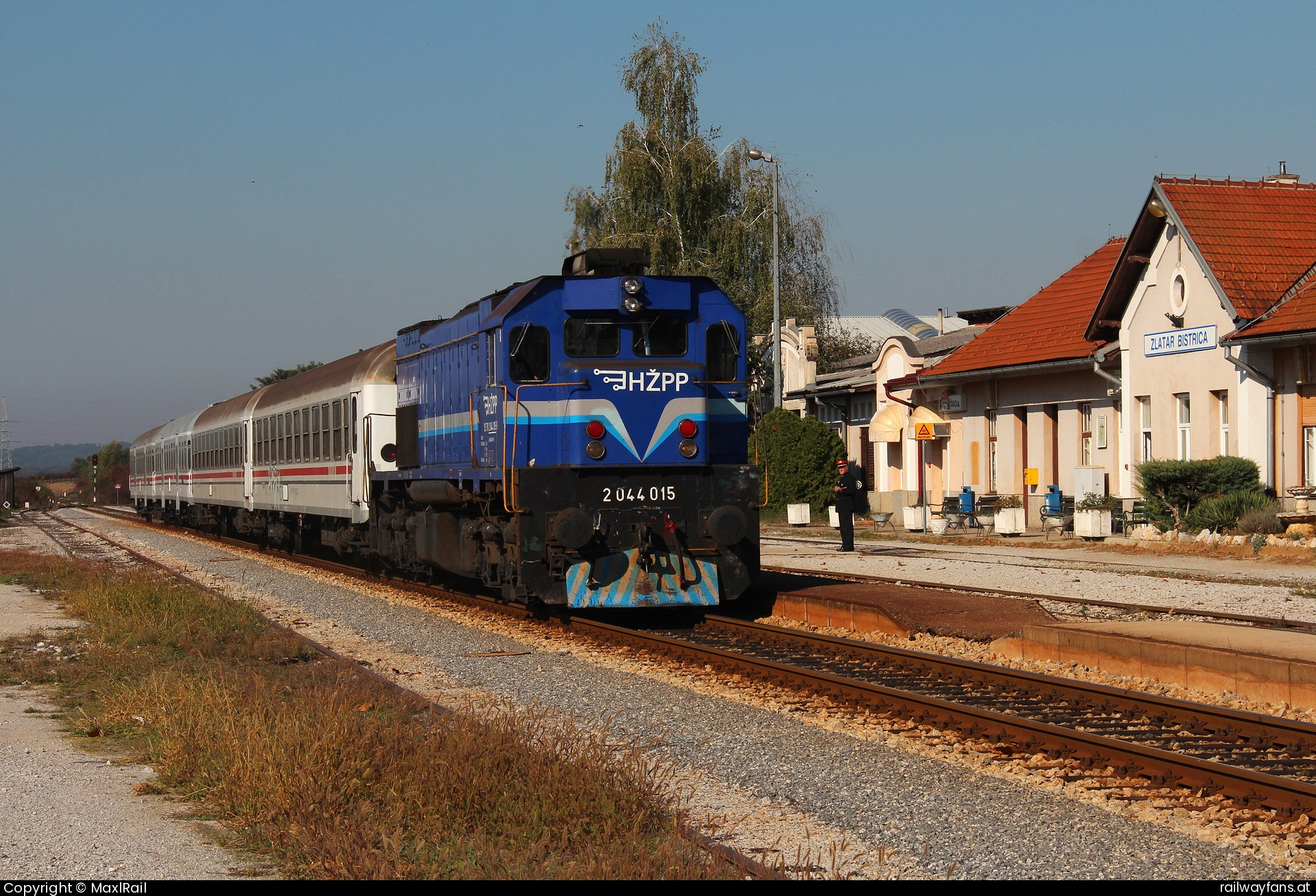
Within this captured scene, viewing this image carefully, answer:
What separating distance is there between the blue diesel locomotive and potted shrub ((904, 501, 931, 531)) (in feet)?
55.8

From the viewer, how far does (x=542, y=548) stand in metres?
13.0

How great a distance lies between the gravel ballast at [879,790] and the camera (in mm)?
5727

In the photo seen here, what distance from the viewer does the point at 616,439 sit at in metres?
13.2

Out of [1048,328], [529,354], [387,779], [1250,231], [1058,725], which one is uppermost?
[1250,231]

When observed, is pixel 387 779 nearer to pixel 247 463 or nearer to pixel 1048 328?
pixel 247 463

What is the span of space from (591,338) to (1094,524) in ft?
49.8

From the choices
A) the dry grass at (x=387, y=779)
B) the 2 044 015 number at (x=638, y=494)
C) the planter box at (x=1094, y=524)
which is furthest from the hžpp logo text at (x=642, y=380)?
the planter box at (x=1094, y=524)

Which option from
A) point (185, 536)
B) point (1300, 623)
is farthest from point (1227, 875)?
point (185, 536)

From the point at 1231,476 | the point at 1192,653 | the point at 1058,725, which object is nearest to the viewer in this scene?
the point at 1058,725

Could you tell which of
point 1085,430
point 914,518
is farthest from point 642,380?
point 1085,430

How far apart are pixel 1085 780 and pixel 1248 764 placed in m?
0.95

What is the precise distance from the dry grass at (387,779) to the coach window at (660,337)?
4922 mm

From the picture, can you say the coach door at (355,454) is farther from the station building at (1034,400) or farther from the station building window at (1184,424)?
the station building window at (1184,424)

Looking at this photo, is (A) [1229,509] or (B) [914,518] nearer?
(A) [1229,509]
